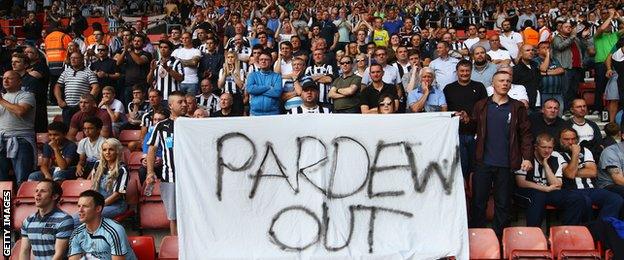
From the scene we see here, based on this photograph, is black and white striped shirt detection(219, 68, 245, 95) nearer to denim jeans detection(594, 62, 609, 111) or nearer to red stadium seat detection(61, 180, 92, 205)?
red stadium seat detection(61, 180, 92, 205)

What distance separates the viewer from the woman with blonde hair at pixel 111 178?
311 inches

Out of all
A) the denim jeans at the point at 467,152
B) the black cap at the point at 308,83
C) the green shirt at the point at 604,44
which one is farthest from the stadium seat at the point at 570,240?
the green shirt at the point at 604,44

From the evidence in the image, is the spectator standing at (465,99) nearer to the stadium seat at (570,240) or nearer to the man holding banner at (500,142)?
the man holding banner at (500,142)

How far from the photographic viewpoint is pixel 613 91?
11867 millimetres

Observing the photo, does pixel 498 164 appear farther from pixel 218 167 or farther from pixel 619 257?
pixel 218 167

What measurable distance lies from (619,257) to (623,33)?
7.22m

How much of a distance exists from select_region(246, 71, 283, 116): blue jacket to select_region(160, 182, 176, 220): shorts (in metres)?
2.16

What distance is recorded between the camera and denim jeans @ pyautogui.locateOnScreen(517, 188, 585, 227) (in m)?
7.91

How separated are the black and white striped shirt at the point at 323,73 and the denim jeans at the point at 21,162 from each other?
3.57 metres

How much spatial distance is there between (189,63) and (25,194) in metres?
3.50

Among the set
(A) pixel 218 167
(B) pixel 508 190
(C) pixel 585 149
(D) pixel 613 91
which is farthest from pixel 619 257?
(D) pixel 613 91

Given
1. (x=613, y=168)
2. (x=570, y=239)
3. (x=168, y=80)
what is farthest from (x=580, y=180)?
(x=168, y=80)

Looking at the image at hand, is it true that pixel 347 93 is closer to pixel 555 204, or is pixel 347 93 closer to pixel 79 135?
pixel 555 204

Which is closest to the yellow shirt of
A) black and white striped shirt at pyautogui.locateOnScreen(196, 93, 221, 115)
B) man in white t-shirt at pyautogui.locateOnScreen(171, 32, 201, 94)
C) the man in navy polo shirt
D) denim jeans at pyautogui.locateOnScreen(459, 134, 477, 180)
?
man in white t-shirt at pyautogui.locateOnScreen(171, 32, 201, 94)
